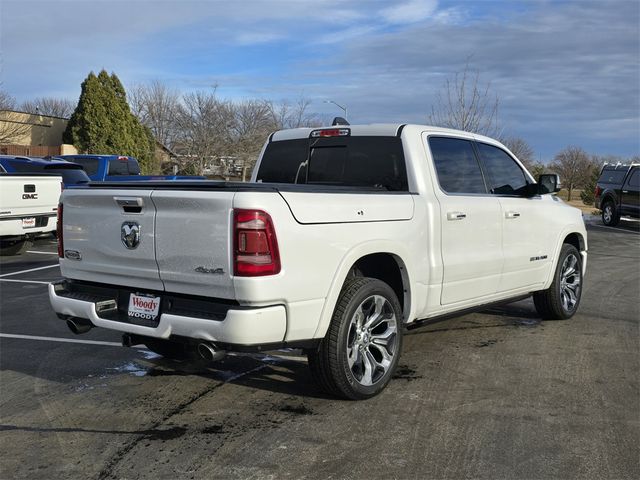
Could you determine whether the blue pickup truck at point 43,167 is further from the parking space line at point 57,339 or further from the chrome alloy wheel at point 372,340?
the chrome alloy wheel at point 372,340

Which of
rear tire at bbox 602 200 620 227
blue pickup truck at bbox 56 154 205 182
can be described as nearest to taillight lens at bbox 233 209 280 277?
blue pickup truck at bbox 56 154 205 182

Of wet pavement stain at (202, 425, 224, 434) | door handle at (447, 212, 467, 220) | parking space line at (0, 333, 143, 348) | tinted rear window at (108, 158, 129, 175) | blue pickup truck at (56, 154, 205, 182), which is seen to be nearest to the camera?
wet pavement stain at (202, 425, 224, 434)

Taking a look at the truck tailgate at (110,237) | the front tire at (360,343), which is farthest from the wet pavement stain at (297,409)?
the truck tailgate at (110,237)

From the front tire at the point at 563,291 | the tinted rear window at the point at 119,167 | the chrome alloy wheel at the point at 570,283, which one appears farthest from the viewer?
the tinted rear window at the point at 119,167

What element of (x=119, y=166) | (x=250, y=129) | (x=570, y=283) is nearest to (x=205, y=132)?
(x=250, y=129)

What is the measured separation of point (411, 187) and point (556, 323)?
300 cm

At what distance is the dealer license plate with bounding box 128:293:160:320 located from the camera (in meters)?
4.08

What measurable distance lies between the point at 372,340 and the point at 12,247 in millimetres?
9631

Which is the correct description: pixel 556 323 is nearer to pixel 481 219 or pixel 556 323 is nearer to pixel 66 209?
pixel 481 219

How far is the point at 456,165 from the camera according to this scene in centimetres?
555

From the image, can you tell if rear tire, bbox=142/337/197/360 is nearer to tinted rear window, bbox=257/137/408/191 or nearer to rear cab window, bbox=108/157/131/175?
tinted rear window, bbox=257/137/408/191

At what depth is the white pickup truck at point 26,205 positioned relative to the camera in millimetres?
10617

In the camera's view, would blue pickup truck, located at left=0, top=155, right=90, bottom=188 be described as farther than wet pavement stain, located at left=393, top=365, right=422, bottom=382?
Yes

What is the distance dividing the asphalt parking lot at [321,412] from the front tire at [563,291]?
0.39 meters
